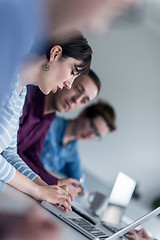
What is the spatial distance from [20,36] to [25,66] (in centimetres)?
23

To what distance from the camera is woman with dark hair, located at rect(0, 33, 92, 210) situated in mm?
552

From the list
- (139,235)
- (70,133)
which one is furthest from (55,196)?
(70,133)

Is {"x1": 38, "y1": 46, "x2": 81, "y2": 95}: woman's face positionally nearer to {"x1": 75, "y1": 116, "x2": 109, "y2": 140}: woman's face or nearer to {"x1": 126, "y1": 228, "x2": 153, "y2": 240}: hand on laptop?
{"x1": 126, "y1": 228, "x2": 153, "y2": 240}: hand on laptop

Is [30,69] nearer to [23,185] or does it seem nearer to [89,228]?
[23,185]

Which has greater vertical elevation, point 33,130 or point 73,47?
point 73,47

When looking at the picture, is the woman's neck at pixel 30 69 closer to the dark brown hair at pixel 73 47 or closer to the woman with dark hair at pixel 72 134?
the dark brown hair at pixel 73 47

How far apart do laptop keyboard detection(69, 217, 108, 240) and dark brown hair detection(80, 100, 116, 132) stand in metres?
0.77

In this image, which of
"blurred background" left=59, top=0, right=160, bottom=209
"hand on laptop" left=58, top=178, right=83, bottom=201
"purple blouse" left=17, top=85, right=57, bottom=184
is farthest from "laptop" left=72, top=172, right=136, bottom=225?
"blurred background" left=59, top=0, right=160, bottom=209

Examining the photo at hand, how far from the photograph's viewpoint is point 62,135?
4.65ft

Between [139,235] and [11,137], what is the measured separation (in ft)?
1.24

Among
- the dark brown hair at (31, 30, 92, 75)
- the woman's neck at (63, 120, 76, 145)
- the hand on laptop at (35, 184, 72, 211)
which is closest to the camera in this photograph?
the dark brown hair at (31, 30, 92, 75)

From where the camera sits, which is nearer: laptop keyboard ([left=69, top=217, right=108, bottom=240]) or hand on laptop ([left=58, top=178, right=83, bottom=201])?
laptop keyboard ([left=69, top=217, right=108, bottom=240])

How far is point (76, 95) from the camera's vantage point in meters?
0.88

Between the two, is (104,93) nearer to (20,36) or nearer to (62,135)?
(62,135)
